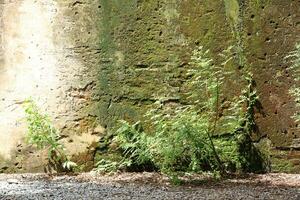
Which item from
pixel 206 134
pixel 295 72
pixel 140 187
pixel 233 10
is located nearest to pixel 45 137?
pixel 140 187

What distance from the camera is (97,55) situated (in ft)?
18.7

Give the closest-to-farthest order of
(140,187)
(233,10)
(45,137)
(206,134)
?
(140,187), (206,134), (45,137), (233,10)

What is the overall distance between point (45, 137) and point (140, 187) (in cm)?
130

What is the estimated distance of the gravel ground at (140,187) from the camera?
14.2 feet

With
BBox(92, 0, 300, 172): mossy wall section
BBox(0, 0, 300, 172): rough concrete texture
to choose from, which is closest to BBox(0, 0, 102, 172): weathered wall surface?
BBox(0, 0, 300, 172): rough concrete texture

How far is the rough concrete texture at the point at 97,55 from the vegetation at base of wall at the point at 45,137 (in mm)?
109

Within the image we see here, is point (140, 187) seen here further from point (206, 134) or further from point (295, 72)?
point (295, 72)

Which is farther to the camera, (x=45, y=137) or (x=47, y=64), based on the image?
(x=47, y=64)

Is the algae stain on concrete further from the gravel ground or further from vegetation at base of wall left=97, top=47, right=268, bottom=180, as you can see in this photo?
the gravel ground

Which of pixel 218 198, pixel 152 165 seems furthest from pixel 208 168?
pixel 218 198

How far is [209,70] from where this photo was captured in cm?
533

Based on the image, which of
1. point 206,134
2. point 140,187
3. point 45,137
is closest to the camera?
point 140,187

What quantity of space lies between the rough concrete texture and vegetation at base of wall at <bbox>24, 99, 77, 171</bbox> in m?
0.11

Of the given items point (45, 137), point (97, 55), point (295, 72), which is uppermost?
point (97, 55)
